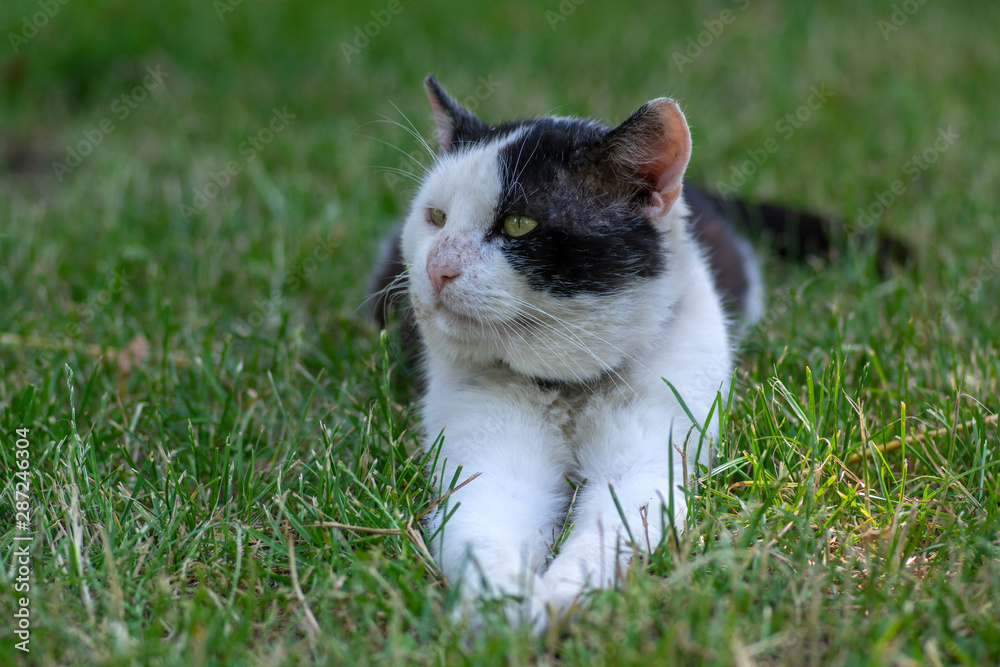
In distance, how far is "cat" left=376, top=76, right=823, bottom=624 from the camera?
165cm

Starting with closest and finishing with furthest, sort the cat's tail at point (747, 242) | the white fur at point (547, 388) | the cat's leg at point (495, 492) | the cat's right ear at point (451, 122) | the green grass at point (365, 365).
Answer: the green grass at point (365, 365), the cat's leg at point (495, 492), the white fur at point (547, 388), the cat's right ear at point (451, 122), the cat's tail at point (747, 242)

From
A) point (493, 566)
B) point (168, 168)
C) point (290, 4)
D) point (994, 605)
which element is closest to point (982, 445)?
point (994, 605)

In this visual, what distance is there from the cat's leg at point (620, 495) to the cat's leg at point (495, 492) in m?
0.06

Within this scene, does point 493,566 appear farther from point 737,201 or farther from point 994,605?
point 737,201

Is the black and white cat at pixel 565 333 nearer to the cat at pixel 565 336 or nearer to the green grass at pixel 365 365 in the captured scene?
the cat at pixel 565 336

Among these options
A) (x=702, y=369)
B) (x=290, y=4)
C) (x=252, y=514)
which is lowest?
(x=252, y=514)

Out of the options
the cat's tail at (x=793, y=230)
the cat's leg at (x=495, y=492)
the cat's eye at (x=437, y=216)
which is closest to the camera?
the cat's leg at (x=495, y=492)

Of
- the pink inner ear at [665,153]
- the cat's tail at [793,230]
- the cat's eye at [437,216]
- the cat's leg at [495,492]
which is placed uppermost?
the pink inner ear at [665,153]

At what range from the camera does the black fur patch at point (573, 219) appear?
1.69 m

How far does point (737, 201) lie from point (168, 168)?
110 inches

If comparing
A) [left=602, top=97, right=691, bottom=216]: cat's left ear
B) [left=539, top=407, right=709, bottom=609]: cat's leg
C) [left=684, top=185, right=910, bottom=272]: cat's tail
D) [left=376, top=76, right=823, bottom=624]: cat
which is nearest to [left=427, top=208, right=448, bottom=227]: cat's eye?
[left=376, top=76, right=823, bottom=624]: cat

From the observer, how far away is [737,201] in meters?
3.35

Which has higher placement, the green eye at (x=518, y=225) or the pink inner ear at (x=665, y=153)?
the pink inner ear at (x=665, y=153)

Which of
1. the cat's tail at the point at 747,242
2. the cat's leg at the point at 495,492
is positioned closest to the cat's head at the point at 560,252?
the cat's leg at the point at 495,492
